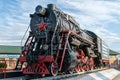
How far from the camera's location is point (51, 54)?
618 inches

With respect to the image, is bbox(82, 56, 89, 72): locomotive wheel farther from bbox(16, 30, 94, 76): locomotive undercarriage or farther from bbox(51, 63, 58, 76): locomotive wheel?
bbox(51, 63, 58, 76): locomotive wheel

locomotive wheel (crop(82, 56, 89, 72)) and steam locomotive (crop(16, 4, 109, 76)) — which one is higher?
steam locomotive (crop(16, 4, 109, 76))

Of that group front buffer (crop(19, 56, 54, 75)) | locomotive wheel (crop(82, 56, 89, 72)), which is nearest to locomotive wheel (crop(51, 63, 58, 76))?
front buffer (crop(19, 56, 54, 75))

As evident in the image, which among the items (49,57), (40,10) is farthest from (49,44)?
(40,10)

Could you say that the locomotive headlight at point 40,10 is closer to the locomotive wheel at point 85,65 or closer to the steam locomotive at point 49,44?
the steam locomotive at point 49,44

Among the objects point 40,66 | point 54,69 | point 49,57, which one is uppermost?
point 49,57

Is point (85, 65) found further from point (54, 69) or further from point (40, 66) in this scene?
point (40, 66)

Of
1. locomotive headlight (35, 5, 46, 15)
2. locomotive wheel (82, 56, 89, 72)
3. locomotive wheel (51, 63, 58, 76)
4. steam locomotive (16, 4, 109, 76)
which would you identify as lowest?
locomotive wheel (82, 56, 89, 72)

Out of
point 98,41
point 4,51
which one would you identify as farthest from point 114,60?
point 98,41

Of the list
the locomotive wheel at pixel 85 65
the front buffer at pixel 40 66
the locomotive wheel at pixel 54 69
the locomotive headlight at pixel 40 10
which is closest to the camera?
the front buffer at pixel 40 66

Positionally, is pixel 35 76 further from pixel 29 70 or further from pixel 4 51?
pixel 4 51

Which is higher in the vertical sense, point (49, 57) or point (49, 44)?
point (49, 44)

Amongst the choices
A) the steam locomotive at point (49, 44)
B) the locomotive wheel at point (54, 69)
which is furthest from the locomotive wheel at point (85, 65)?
the locomotive wheel at point (54, 69)

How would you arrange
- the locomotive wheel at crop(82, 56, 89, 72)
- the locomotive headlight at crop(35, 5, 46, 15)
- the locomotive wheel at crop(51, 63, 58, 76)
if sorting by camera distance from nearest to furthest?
1. the locomotive wheel at crop(51, 63, 58, 76)
2. the locomotive headlight at crop(35, 5, 46, 15)
3. the locomotive wheel at crop(82, 56, 89, 72)
